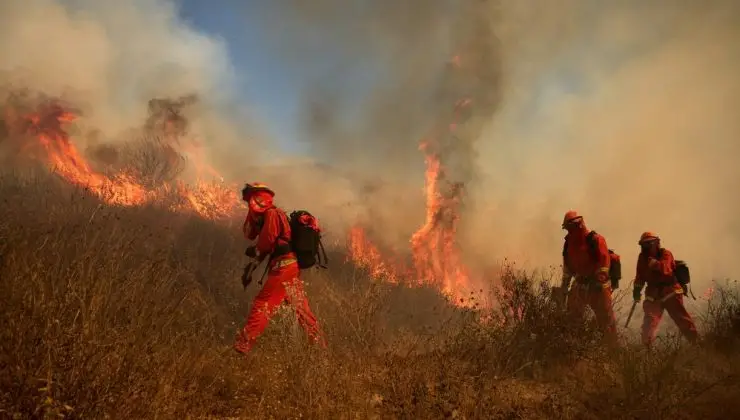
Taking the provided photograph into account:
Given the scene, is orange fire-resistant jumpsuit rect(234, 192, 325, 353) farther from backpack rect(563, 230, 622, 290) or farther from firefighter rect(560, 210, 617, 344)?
backpack rect(563, 230, 622, 290)

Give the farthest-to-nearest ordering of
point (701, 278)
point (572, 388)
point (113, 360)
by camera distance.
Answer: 1. point (701, 278)
2. point (572, 388)
3. point (113, 360)

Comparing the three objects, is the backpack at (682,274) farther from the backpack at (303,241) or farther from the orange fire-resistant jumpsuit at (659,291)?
the backpack at (303,241)

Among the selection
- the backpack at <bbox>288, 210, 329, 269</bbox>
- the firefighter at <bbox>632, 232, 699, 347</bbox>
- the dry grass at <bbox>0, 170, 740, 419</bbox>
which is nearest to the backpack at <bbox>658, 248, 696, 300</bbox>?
the firefighter at <bbox>632, 232, 699, 347</bbox>

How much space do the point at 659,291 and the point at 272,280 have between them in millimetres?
6558

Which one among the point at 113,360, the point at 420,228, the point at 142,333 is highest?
the point at 420,228

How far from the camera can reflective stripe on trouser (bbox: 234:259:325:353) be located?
14.0 ft

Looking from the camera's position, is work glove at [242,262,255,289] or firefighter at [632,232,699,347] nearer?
work glove at [242,262,255,289]

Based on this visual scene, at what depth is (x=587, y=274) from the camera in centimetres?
615

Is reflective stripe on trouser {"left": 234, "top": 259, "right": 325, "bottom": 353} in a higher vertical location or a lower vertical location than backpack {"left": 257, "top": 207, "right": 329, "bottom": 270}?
lower

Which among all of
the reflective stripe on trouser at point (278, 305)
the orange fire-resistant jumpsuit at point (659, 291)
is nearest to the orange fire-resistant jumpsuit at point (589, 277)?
the orange fire-resistant jumpsuit at point (659, 291)

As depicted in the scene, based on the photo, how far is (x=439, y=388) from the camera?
3.46 m

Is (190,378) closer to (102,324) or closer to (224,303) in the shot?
(102,324)

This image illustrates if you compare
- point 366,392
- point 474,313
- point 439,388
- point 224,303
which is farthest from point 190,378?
point 224,303

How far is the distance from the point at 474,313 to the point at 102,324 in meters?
3.48
